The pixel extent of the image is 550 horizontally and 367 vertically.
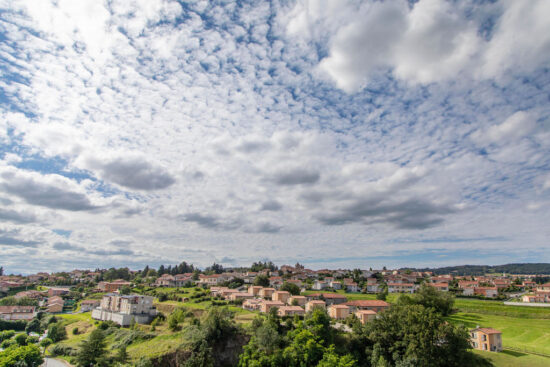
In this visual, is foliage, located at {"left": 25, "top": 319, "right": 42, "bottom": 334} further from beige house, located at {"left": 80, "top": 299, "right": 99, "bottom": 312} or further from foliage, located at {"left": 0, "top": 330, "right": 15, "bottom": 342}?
beige house, located at {"left": 80, "top": 299, "right": 99, "bottom": 312}


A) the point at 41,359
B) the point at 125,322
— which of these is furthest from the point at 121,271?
the point at 41,359

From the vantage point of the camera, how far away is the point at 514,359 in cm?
4006

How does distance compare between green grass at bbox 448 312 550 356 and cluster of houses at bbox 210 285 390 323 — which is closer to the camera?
green grass at bbox 448 312 550 356

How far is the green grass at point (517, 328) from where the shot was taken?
44281 millimetres

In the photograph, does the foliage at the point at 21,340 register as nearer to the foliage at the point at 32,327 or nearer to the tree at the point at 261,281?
the foliage at the point at 32,327

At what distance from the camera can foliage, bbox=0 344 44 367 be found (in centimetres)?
4591

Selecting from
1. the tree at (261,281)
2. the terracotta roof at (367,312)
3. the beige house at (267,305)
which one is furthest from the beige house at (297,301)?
the tree at (261,281)

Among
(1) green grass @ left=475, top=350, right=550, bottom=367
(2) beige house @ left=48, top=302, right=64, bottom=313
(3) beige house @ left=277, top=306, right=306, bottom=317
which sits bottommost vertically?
(2) beige house @ left=48, top=302, right=64, bottom=313

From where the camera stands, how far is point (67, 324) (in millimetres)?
70438

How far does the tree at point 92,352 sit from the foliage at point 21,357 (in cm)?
877

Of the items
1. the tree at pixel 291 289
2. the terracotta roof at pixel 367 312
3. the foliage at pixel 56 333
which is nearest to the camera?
the terracotta roof at pixel 367 312

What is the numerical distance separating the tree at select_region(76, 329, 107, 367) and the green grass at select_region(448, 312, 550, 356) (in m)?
54.9

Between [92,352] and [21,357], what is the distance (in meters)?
11.6

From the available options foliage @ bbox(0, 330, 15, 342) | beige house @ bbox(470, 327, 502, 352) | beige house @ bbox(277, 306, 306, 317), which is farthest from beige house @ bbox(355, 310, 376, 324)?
foliage @ bbox(0, 330, 15, 342)
